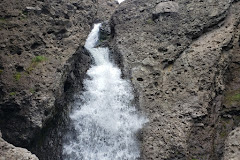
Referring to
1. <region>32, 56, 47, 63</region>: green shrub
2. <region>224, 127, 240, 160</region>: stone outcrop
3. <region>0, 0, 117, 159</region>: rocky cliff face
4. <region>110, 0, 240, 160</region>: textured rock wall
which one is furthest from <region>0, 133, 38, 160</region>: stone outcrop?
<region>224, 127, 240, 160</region>: stone outcrop

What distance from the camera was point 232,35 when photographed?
1455 cm

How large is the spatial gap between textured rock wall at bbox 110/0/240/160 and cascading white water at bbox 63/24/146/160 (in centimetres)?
68

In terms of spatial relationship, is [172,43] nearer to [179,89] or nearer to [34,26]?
[179,89]

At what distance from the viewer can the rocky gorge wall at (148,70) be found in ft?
36.5

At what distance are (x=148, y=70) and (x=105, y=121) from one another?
4361mm

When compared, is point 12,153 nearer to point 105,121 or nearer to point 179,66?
point 105,121

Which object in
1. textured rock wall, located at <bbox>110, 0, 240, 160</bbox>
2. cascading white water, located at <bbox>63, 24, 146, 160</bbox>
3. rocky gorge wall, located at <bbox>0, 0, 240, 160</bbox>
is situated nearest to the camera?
rocky gorge wall, located at <bbox>0, 0, 240, 160</bbox>

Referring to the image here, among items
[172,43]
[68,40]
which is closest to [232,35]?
[172,43]

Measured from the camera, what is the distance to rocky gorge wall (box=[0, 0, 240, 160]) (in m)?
11.1

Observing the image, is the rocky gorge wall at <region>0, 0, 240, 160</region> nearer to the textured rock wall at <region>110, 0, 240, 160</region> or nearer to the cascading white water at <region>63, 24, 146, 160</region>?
the textured rock wall at <region>110, 0, 240, 160</region>

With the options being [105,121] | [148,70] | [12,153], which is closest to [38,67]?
[105,121]

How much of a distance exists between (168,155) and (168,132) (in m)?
1.14

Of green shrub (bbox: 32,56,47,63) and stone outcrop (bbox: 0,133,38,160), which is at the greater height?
stone outcrop (bbox: 0,133,38,160)

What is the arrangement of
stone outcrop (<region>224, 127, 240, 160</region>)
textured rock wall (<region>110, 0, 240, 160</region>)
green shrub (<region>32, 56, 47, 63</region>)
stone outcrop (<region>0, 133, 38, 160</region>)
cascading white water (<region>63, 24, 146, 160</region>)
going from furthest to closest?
1. green shrub (<region>32, 56, 47, 63</region>)
2. textured rock wall (<region>110, 0, 240, 160</region>)
3. cascading white water (<region>63, 24, 146, 160</region>)
4. stone outcrop (<region>224, 127, 240, 160</region>)
5. stone outcrop (<region>0, 133, 38, 160</region>)
